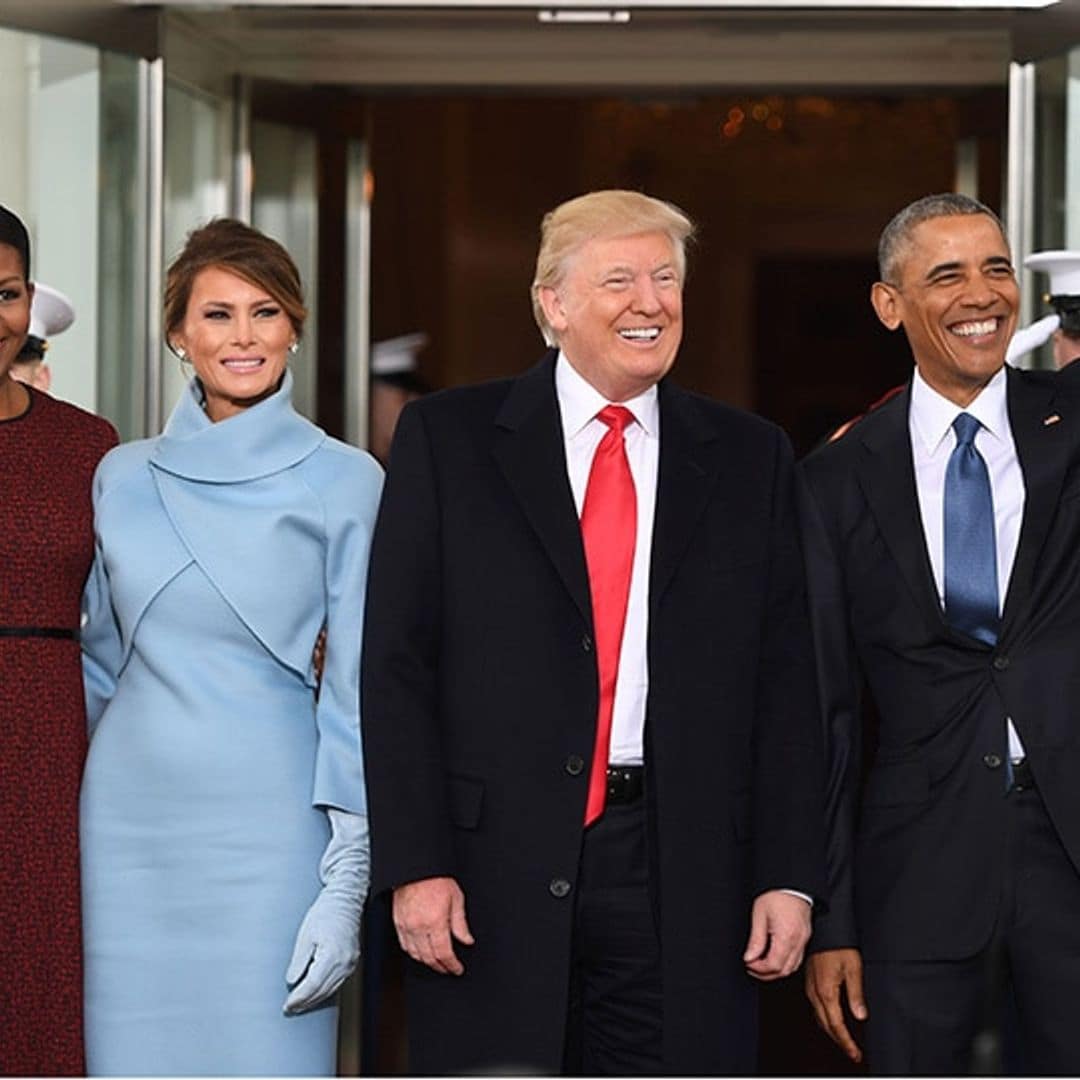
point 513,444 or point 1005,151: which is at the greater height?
point 1005,151

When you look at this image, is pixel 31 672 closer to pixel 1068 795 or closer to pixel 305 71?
pixel 1068 795

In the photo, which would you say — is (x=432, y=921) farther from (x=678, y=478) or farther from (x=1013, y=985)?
(x=1013, y=985)

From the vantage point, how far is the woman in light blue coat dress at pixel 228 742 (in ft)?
10.8

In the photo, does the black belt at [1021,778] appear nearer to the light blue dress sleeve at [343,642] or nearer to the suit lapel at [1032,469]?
the suit lapel at [1032,469]

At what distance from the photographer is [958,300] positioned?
3.50m

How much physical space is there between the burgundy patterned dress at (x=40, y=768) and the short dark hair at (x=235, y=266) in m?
0.32

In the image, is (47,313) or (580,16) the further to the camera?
(580,16)

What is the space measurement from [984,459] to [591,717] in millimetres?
700

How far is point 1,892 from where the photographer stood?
11.0 feet

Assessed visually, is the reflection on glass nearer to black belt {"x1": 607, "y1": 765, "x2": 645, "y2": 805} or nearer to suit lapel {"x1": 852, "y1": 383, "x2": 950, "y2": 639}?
suit lapel {"x1": 852, "y1": 383, "x2": 950, "y2": 639}

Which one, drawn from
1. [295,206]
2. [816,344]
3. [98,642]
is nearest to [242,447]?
[98,642]

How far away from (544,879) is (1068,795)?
2.36ft

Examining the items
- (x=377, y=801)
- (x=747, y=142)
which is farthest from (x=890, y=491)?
(x=747, y=142)

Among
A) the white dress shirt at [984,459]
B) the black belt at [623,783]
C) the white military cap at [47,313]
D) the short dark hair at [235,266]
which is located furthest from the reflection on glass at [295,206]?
the black belt at [623,783]
